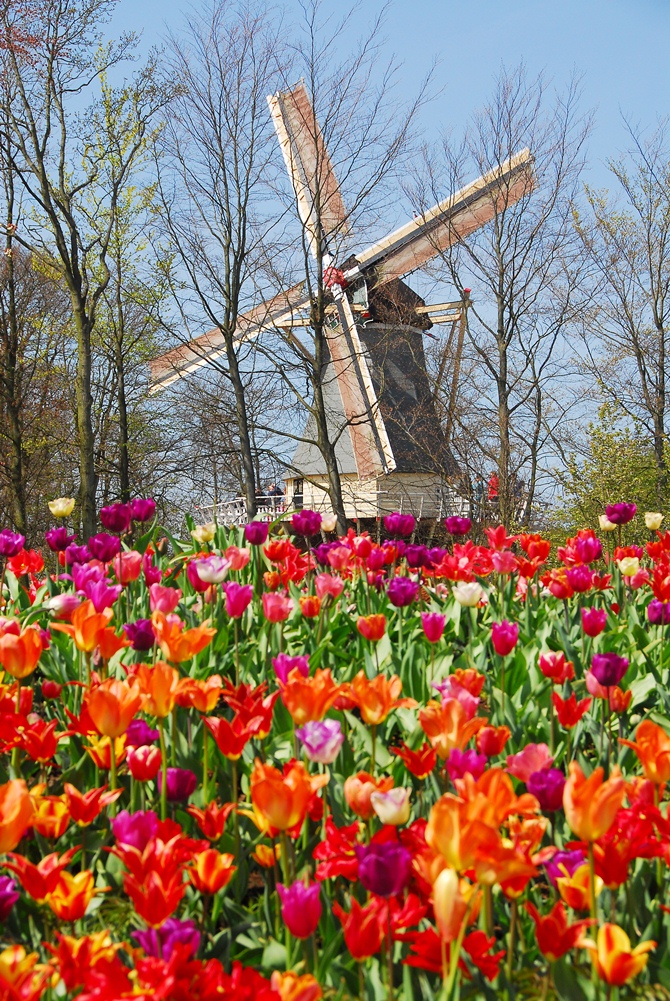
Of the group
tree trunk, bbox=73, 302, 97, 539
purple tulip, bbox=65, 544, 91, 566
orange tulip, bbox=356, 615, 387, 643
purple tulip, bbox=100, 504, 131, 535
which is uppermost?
tree trunk, bbox=73, 302, 97, 539

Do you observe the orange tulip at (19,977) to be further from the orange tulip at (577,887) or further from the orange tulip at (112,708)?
the orange tulip at (577,887)

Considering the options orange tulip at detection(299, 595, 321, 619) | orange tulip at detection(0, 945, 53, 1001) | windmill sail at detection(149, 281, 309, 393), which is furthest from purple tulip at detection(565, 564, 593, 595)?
windmill sail at detection(149, 281, 309, 393)

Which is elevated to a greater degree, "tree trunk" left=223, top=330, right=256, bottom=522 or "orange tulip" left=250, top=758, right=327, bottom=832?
"tree trunk" left=223, top=330, right=256, bottom=522

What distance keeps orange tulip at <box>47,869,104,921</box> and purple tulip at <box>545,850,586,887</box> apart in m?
0.64

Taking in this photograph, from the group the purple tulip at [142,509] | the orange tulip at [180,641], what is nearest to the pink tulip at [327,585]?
the purple tulip at [142,509]

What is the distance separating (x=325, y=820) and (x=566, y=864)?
16.0 inches

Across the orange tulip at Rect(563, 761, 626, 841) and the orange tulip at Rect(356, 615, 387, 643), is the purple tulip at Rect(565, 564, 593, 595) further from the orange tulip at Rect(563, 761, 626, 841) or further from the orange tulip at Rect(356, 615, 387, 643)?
the orange tulip at Rect(563, 761, 626, 841)

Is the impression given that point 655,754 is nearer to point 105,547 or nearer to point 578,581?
point 578,581

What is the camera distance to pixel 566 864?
4.45ft

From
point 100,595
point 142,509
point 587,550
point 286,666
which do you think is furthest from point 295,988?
point 142,509

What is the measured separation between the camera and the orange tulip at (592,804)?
1.15 m

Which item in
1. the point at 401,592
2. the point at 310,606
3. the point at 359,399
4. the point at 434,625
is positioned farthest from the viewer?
the point at 359,399

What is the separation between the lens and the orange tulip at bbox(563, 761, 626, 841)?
1.15 m

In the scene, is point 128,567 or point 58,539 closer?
point 128,567
